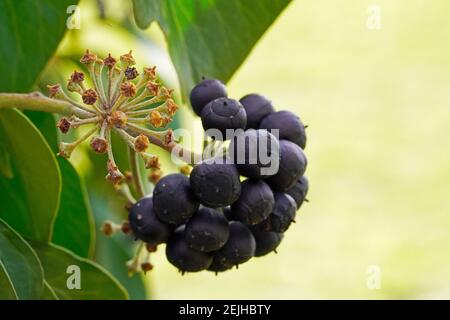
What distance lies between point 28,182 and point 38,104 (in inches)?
10.0

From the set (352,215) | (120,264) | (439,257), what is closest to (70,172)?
(120,264)

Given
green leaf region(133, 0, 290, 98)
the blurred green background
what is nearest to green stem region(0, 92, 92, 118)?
green leaf region(133, 0, 290, 98)

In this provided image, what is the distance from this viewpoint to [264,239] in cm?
134

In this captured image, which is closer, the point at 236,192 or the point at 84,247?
the point at 236,192

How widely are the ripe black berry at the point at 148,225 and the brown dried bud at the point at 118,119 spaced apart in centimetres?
21

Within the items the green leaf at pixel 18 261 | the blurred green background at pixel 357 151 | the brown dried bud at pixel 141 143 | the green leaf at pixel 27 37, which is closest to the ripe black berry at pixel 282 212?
the brown dried bud at pixel 141 143

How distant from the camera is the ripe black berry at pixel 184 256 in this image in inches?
51.9

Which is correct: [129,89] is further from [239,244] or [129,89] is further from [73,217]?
[73,217]

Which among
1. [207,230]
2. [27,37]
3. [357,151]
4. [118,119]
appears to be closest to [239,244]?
[207,230]

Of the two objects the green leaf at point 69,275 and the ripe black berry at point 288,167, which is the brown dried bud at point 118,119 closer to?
the ripe black berry at point 288,167

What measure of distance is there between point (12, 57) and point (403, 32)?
7.61m

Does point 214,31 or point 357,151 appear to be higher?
point 214,31

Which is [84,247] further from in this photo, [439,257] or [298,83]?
[298,83]

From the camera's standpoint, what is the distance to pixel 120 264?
90.4 inches
